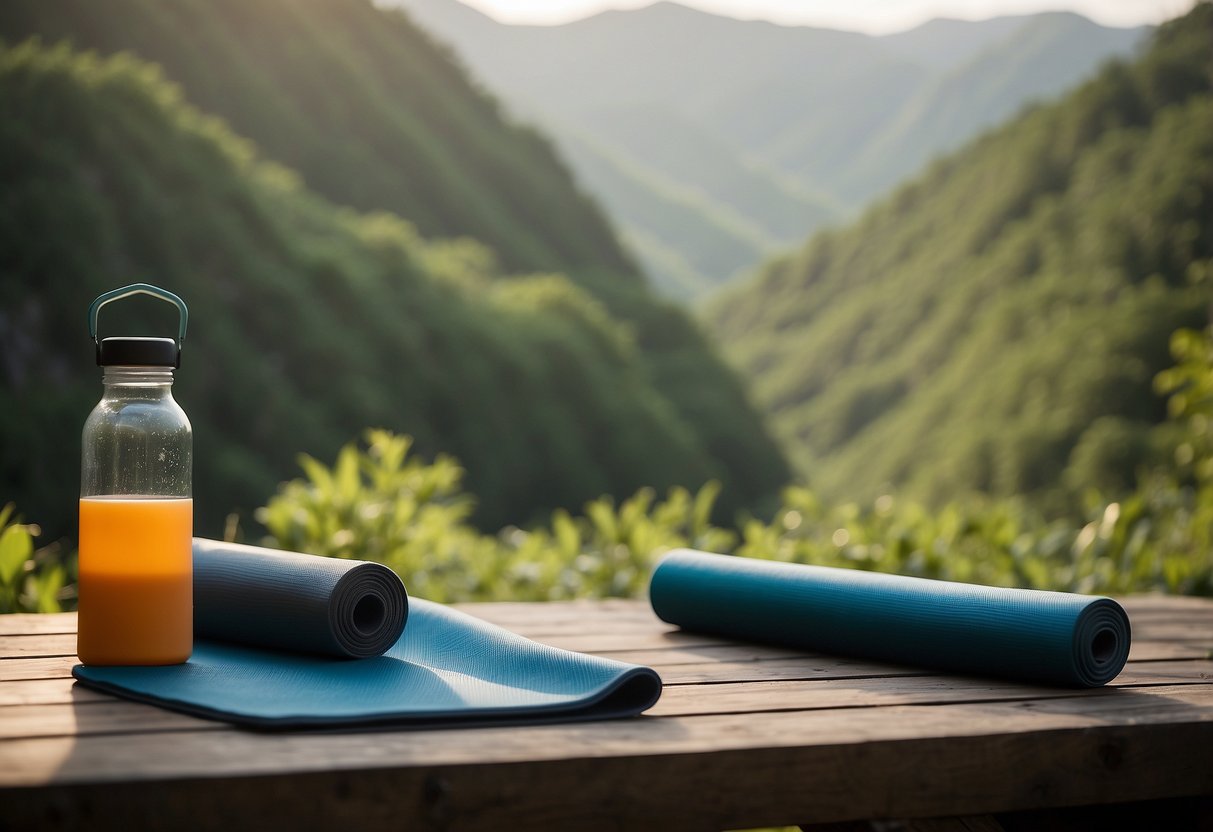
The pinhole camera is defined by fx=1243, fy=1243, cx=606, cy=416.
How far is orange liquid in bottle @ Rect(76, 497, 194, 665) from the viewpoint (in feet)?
5.37

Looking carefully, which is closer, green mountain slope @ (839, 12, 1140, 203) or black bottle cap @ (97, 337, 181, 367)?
black bottle cap @ (97, 337, 181, 367)

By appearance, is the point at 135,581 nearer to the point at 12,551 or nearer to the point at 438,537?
the point at 12,551

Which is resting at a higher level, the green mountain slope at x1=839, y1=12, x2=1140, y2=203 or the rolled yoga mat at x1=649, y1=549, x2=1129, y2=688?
the green mountain slope at x1=839, y1=12, x2=1140, y2=203

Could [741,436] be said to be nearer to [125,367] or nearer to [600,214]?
[600,214]

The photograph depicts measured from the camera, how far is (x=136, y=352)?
163 centimetres

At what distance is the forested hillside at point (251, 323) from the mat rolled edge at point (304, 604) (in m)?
6.13

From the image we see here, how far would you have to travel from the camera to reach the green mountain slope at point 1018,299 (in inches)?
542

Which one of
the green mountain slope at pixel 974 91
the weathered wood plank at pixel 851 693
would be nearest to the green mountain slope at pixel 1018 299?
the green mountain slope at pixel 974 91

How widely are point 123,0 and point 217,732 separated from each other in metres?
14.8

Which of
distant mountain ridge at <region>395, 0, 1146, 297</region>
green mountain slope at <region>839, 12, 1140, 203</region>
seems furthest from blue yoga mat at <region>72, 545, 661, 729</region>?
distant mountain ridge at <region>395, 0, 1146, 297</region>

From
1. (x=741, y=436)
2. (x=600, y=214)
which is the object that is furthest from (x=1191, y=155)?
(x=600, y=214)

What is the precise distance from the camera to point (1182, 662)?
199cm

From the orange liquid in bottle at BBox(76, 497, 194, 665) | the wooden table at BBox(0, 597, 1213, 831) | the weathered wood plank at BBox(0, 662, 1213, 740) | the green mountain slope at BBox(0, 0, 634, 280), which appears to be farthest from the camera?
the green mountain slope at BBox(0, 0, 634, 280)

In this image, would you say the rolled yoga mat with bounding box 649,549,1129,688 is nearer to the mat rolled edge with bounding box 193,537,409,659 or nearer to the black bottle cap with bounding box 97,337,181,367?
the mat rolled edge with bounding box 193,537,409,659
